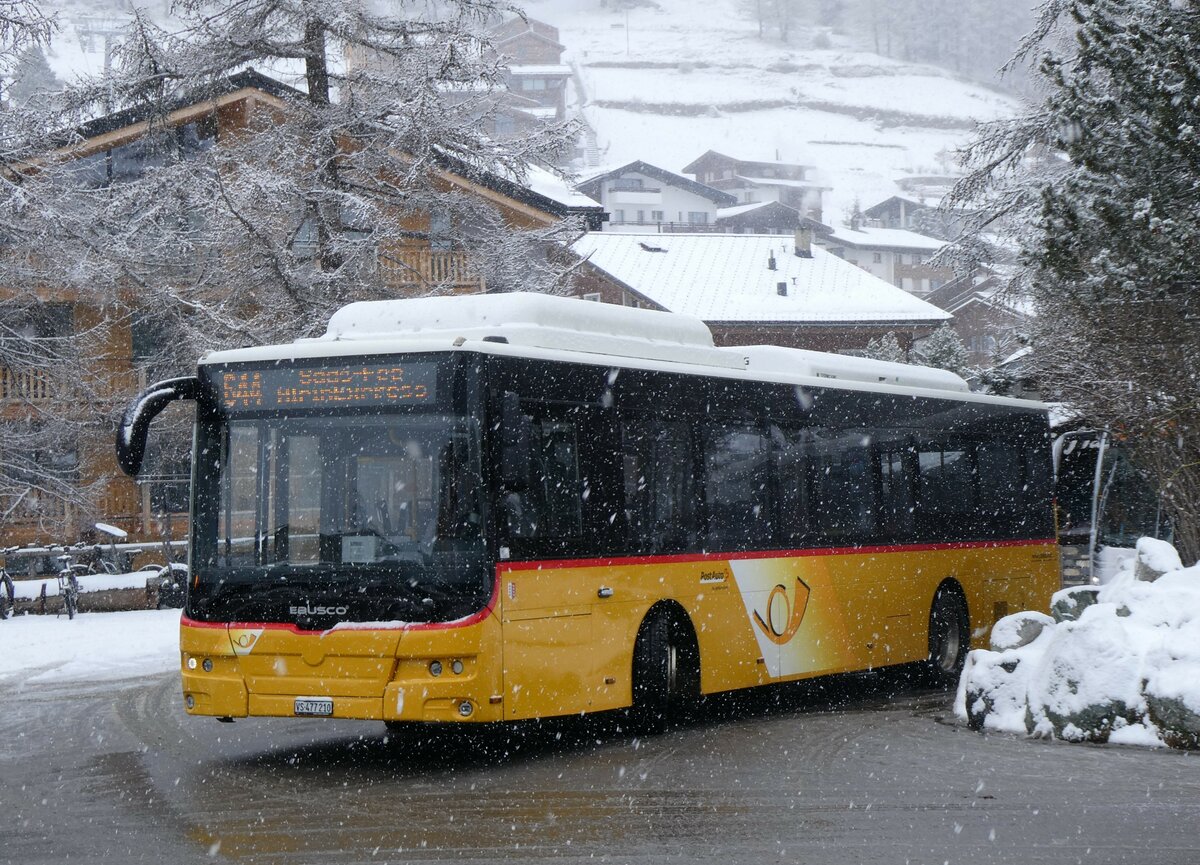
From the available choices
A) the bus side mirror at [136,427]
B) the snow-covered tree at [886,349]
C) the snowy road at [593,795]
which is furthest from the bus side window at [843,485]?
the snow-covered tree at [886,349]

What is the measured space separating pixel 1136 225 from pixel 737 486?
4.61 metres

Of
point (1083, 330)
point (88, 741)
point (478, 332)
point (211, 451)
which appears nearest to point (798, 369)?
point (1083, 330)

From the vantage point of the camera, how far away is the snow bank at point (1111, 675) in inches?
460

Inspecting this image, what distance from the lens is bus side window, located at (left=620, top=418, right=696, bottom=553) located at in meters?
12.7

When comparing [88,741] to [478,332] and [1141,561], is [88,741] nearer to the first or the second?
[478,332]

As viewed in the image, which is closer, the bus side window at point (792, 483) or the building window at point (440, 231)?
the bus side window at point (792, 483)

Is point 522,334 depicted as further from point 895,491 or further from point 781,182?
point 781,182

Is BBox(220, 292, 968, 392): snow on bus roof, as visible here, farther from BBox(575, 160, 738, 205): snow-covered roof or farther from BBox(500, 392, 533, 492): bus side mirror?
BBox(575, 160, 738, 205): snow-covered roof

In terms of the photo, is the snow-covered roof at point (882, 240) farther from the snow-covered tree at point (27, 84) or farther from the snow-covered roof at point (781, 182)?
the snow-covered tree at point (27, 84)

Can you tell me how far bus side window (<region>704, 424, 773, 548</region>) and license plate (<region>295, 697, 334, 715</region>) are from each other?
377 cm

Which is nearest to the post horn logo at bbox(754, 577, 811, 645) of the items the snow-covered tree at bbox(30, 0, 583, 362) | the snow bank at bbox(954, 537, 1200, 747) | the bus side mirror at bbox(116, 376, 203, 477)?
the snow bank at bbox(954, 537, 1200, 747)

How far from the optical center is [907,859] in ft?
25.7

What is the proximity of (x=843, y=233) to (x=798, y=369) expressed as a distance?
345 feet

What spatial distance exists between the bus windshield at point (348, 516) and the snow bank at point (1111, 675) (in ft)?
14.4
